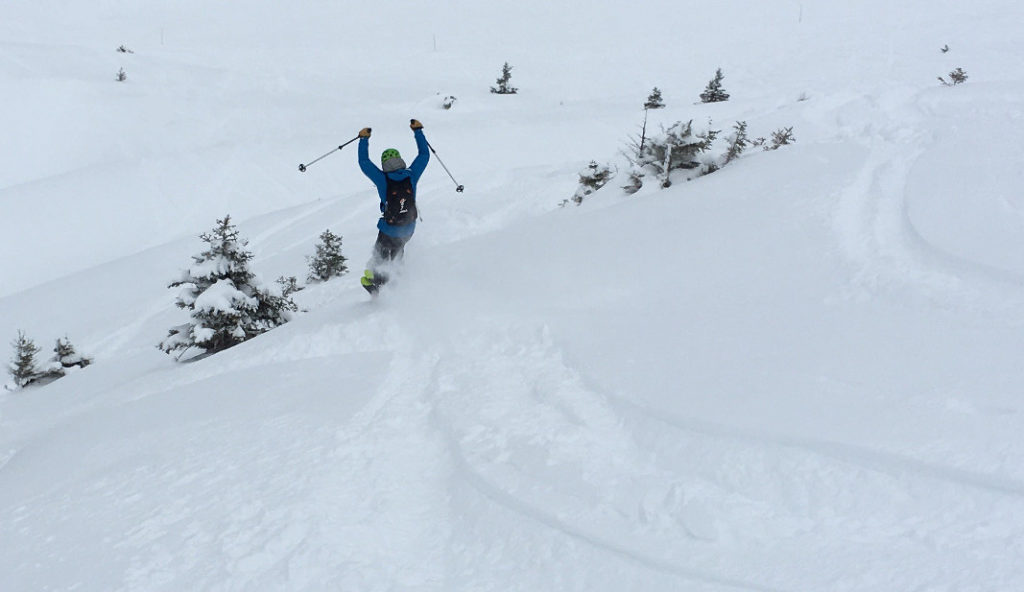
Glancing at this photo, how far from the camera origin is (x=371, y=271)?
8328 millimetres

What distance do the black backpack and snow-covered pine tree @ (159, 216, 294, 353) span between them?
2.09m

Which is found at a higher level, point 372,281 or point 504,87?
point 504,87

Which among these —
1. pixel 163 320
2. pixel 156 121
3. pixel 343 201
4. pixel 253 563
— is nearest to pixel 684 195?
pixel 253 563

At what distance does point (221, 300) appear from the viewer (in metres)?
9.05

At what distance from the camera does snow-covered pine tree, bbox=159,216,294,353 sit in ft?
29.1

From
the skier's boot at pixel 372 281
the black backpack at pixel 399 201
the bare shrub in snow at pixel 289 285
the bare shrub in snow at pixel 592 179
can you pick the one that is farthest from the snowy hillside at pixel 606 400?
the bare shrub in snow at pixel 592 179

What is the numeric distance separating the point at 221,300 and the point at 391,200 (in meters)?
2.86

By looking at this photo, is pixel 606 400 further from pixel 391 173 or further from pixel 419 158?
pixel 419 158

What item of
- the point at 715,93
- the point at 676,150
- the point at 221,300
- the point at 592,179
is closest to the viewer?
the point at 221,300

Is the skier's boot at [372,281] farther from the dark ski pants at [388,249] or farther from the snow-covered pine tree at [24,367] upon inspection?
the snow-covered pine tree at [24,367]

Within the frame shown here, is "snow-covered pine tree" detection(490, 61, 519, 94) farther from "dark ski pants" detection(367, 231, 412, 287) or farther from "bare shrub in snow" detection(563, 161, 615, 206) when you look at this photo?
"dark ski pants" detection(367, 231, 412, 287)

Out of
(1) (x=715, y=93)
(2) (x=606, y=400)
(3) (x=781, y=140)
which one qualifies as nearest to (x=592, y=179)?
(3) (x=781, y=140)

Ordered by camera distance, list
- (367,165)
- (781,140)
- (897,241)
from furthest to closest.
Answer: (781,140) → (367,165) → (897,241)

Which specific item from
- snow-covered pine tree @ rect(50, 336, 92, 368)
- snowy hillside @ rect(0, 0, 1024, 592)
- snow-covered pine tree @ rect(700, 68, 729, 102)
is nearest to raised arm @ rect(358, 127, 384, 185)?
snowy hillside @ rect(0, 0, 1024, 592)
